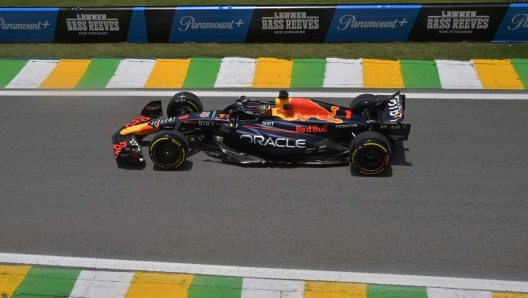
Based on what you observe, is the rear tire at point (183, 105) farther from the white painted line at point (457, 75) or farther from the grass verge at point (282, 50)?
the white painted line at point (457, 75)

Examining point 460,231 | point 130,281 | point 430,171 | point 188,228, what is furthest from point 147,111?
point 460,231

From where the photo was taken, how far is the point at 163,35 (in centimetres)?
1580

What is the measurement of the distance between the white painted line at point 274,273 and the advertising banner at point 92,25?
8.37 meters

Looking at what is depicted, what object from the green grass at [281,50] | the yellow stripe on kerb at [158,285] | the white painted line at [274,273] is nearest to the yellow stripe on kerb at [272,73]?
the green grass at [281,50]

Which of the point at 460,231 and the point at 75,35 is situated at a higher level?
the point at 75,35

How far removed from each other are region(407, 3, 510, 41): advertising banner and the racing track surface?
3695mm

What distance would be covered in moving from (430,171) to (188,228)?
4.22 metres

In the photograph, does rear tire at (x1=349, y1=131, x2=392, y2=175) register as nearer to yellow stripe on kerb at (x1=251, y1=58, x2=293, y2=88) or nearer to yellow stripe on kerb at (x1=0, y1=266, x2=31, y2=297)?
yellow stripe on kerb at (x1=251, y1=58, x2=293, y2=88)

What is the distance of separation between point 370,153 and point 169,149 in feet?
11.2

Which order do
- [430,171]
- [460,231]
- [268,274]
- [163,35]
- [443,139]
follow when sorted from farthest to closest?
[163,35] < [443,139] < [430,171] < [460,231] < [268,274]

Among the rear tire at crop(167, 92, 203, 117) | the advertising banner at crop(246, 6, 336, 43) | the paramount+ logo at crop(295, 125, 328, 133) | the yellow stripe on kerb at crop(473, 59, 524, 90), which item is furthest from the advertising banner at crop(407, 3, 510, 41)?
the rear tire at crop(167, 92, 203, 117)

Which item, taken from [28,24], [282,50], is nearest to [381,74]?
[282,50]

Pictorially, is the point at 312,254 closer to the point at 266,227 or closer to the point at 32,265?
the point at 266,227

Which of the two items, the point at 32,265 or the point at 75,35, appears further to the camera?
the point at 75,35
